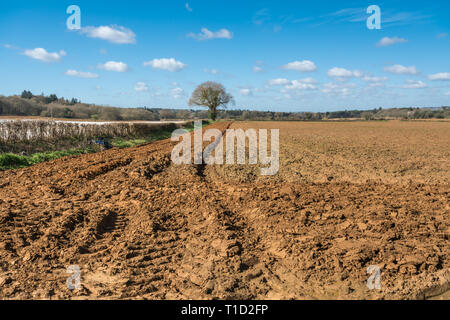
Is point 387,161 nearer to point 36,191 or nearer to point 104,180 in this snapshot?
point 104,180

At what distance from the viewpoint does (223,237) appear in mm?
5516

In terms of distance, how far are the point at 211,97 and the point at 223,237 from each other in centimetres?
7395

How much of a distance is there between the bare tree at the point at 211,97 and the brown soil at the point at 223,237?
225 ft

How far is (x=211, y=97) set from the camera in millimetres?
77500

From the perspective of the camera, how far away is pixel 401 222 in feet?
19.7

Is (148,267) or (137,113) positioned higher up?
(137,113)

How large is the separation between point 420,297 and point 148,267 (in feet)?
11.5

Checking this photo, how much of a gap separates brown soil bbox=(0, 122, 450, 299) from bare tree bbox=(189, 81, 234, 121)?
6852 cm

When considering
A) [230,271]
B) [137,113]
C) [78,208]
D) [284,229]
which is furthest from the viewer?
[137,113]

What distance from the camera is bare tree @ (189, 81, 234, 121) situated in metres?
77.4

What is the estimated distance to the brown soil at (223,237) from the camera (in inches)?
159

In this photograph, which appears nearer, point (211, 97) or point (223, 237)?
point (223, 237)

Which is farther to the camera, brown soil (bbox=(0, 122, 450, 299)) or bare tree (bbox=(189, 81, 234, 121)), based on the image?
bare tree (bbox=(189, 81, 234, 121))
